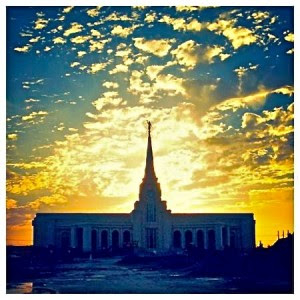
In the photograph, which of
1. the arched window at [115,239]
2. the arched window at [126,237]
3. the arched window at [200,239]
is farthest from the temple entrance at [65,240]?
the arched window at [200,239]

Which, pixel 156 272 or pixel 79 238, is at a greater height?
pixel 79 238

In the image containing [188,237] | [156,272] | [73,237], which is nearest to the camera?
[156,272]

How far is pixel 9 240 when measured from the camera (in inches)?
338

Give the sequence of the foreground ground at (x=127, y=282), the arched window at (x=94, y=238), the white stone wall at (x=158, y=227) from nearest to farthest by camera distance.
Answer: the foreground ground at (x=127, y=282) < the white stone wall at (x=158, y=227) < the arched window at (x=94, y=238)

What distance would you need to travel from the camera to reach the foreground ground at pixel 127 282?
858 centimetres

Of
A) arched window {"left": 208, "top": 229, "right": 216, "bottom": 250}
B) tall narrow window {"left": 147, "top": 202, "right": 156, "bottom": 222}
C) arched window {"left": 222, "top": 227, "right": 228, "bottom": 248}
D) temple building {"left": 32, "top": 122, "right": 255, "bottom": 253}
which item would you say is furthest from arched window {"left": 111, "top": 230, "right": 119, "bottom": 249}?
arched window {"left": 222, "top": 227, "right": 228, "bottom": 248}

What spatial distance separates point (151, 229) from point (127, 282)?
2.36 feet

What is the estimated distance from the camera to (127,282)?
864cm

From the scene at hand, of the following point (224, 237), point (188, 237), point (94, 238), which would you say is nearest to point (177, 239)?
point (188, 237)

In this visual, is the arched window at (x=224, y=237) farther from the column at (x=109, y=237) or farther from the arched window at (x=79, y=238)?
the arched window at (x=79, y=238)

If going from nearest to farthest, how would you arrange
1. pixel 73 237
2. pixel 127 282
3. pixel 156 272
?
1. pixel 127 282
2. pixel 156 272
3. pixel 73 237

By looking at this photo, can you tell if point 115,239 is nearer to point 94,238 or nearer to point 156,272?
Answer: point 94,238

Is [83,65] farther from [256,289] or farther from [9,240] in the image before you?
[256,289]
